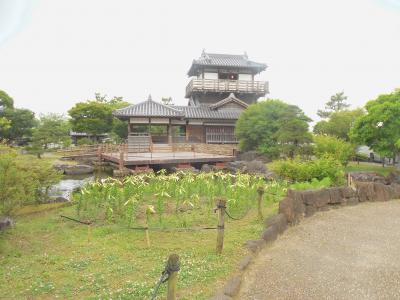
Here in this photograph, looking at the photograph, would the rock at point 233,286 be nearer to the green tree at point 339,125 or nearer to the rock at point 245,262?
the rock at point 245,262

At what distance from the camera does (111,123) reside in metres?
34.0

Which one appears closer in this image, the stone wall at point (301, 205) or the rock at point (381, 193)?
the stone wall at point (301, 205)

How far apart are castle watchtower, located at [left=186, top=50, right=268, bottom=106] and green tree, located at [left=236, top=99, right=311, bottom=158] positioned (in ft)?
31.9

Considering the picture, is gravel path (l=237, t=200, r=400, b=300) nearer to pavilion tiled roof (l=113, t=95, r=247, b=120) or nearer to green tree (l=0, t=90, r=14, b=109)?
pavilion tiled roof (l=113, t=95, r=247, b=120)

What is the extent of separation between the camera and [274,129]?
20.3 m

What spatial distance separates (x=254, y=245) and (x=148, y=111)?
20.3 meters

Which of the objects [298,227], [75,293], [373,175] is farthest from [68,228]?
[373,175]

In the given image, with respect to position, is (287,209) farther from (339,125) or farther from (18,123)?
(18,123)

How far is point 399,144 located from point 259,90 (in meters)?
20.3

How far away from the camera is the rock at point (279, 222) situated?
650 cm

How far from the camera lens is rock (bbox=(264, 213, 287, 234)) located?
6504mm

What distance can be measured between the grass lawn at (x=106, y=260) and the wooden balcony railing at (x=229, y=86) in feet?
81.5

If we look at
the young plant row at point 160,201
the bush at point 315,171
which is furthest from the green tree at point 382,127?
the young plant row at point 160,201

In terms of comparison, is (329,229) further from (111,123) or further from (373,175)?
(111,123)
